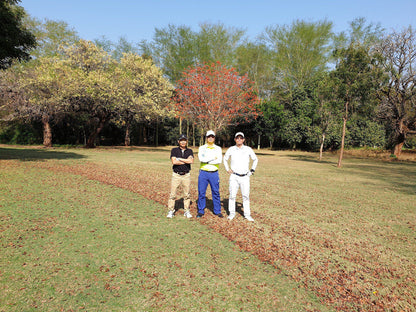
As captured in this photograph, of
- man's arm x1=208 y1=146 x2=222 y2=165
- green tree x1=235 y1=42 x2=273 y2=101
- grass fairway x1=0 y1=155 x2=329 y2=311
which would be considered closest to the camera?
grass fairway x1=0 y1=155 x2=329 y2=311

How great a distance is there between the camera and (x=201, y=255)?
3918 millimetres

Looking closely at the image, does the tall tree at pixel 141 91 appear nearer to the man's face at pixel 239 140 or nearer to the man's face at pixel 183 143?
the man's face at pixel 183 143

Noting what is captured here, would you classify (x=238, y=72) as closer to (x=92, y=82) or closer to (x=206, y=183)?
(x=92, y=82)

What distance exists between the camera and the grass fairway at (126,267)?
2814mm

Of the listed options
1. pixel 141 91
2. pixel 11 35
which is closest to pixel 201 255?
pixel 11 35

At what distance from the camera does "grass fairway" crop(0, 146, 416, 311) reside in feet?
9.57

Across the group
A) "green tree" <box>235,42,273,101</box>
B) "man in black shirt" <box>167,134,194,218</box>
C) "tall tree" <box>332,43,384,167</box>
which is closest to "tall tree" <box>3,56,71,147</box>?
"man in black shirt" <box>167,134,194,218</box>

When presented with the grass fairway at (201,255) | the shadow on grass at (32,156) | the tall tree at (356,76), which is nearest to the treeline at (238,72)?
the tall tree at (356,76)

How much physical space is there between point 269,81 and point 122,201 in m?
35.4

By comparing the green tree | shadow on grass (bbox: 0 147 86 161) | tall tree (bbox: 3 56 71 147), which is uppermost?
the green tree

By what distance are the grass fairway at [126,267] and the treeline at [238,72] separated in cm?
1596

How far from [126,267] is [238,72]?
105 feet

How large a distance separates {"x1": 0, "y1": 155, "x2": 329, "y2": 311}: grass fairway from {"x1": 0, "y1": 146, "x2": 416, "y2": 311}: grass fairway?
0.02 meters

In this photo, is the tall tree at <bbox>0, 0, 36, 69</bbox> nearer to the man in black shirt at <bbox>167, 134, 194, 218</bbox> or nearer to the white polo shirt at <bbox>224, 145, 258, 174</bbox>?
the man in black shirt at <bbox>167, 134, 194, 218</bbox>
